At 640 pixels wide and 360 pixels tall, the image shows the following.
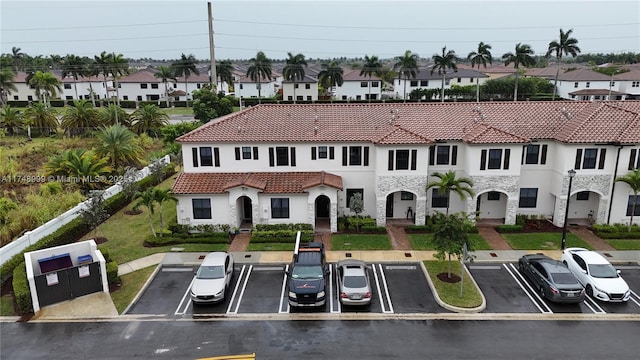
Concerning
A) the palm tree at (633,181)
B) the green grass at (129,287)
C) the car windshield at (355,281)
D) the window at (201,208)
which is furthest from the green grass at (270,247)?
the palm tree at (633,181)

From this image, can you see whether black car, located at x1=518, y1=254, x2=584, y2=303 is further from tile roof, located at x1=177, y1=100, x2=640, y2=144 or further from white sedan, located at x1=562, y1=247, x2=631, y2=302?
tile roof, located at x1=177, y1=100, x2=640, y2=144

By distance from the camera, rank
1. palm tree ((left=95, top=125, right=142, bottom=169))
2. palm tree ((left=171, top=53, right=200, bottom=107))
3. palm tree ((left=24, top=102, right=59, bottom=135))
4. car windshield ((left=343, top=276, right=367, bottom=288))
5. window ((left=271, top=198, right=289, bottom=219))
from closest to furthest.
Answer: car windshield ((left=343, top=276, right=367, bottom=288)) → window ((left=271, top=198, right=289, bottom=219)) → palm tree ((left=95, top=125, right=142, bottom=169)) → palm tree ((left=24, top=102, right=59, bottom=135)) → palm tree ((left=171, top=53, right=200, bottom=107))

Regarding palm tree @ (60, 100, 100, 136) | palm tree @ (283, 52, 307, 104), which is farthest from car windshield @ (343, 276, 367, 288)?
palm tree @ (283, 52, 307, 104)

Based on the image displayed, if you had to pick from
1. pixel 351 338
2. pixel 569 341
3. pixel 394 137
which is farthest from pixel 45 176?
pixel 569 341

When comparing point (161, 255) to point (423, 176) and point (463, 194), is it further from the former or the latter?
point (463, 194)

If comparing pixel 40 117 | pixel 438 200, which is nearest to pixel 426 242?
pixel 438 200

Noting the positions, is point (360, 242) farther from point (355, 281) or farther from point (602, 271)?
point (602, 271)
